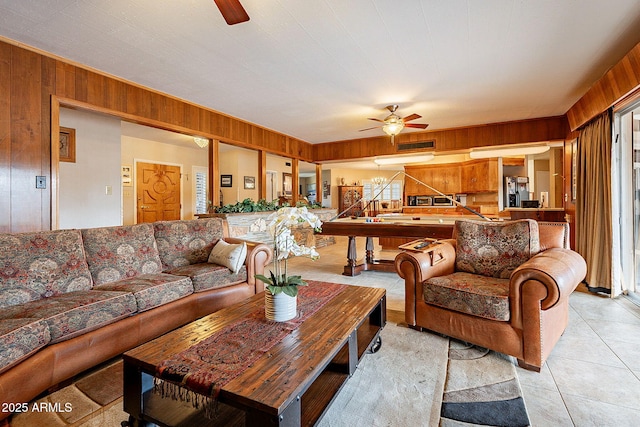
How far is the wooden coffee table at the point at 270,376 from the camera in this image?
1.03m

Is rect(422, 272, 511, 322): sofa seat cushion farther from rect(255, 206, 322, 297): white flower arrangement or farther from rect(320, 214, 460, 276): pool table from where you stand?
rect(320, 214, 460, 276): pool table

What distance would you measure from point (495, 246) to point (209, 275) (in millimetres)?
2501

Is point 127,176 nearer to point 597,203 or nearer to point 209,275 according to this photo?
point 209,275

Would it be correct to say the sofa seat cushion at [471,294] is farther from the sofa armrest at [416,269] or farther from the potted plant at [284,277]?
the potted plant at [284,277]

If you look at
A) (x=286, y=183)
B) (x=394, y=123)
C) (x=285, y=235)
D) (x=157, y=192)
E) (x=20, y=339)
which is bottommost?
(x=20, y=339)

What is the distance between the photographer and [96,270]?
2.43 m

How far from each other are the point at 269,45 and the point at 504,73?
254 cm

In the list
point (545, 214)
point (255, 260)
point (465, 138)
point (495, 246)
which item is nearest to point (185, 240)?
point (255, 260)

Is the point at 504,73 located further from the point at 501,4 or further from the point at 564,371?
the point at 564,371

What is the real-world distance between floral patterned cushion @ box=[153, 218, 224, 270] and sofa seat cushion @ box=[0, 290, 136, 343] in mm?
847

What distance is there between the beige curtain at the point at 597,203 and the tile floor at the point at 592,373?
0.35 m

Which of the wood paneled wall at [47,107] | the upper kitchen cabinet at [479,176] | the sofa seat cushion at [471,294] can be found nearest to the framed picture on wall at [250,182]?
the wood paneled wall at [47,107]

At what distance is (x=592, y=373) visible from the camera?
1.87 metres

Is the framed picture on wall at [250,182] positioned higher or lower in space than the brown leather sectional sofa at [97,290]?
higher
